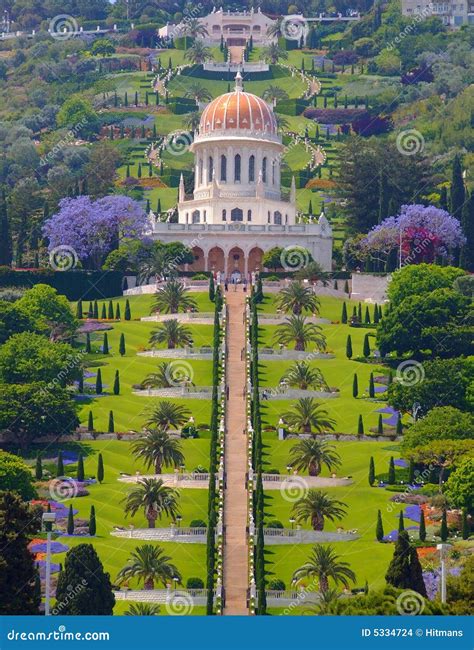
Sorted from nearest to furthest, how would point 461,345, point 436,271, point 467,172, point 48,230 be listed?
point 461,345
point 436,271
point 48,230
point 467,172

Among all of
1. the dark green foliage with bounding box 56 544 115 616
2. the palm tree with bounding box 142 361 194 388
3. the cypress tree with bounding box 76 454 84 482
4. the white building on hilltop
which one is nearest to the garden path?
the palm tree with bounding box 142 361 194 388

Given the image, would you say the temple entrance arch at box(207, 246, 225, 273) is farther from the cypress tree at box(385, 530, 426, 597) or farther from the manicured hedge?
the cypress tree at box(385, 530, 426, 597)

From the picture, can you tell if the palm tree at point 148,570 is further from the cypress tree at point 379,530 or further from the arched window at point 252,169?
the arched window at point 252,169

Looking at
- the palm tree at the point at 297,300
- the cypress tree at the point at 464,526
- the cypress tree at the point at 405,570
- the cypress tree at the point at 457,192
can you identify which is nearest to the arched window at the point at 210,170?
the cypress tree at the point at 457,192

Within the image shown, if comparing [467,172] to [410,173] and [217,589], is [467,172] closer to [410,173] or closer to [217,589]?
[410,173]

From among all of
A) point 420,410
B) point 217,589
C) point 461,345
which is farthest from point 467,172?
point 217,589
